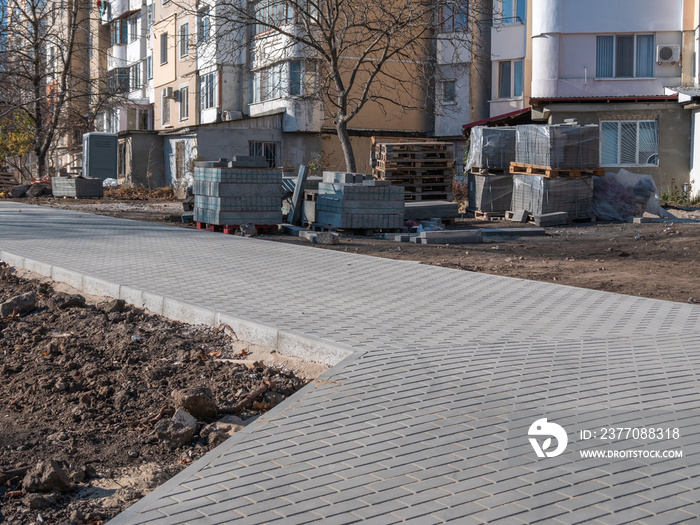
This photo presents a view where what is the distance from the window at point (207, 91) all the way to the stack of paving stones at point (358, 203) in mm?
25030

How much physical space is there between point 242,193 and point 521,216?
770 centimetres

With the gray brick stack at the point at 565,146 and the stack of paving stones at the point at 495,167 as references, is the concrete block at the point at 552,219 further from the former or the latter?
the stack of paving stones at the point at 495,167

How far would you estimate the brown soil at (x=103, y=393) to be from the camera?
3.67 m

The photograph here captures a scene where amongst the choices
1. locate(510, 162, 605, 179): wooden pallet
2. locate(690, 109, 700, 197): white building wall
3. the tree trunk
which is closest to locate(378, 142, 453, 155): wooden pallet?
the tree trunk

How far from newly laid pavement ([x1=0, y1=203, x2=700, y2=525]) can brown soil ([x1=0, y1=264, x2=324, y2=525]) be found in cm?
35

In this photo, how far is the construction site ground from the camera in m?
9.99

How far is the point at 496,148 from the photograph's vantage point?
20953 millimetres

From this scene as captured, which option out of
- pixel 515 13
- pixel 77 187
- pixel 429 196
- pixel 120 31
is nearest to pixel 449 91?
pixel 515 13

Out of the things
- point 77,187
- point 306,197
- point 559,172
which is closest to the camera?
point 306,197

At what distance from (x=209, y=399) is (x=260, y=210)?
10833 millimetres

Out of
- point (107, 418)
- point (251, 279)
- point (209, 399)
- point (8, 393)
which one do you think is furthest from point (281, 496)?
point (251, 279)

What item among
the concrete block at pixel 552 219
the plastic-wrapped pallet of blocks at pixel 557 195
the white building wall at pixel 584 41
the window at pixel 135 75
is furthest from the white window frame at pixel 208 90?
the concrete block at pixel 552 219

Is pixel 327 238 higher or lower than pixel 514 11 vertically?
lower

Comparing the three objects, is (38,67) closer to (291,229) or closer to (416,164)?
(416,164)
